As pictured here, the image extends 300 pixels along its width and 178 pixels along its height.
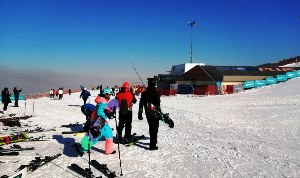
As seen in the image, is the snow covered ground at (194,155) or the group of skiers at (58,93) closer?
the snow covered ground at (194,155)

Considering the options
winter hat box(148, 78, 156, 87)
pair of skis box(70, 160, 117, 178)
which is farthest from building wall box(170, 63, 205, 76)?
pair of skis box(70, 160, 117, 178)

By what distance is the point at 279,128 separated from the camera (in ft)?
42.7

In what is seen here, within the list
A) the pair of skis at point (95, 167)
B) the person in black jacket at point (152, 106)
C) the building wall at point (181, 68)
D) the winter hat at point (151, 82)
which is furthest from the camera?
the building wall at point (181, 68)

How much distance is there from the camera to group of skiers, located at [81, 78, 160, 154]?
7.68m

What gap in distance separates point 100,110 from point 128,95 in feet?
6.71

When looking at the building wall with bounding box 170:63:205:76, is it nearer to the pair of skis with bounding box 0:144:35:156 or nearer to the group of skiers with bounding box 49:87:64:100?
the group of skiers with bounding box 49:87:64:100

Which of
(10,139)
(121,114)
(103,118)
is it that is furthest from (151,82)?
A: (10,139)

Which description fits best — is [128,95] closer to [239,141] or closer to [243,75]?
[239,141]

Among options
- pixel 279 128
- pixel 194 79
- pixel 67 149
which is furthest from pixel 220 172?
pixel 194 79

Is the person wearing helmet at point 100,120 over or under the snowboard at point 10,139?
over

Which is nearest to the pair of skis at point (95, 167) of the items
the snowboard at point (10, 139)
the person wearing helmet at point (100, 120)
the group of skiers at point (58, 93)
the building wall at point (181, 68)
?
the person wearing helmet at point (100, 120)

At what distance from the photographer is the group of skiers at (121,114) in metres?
7.68

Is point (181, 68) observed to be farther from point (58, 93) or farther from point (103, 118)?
point (103, 118)

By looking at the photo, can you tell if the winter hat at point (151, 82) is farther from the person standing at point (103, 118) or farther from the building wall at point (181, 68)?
the building wall at point (181, 68)
